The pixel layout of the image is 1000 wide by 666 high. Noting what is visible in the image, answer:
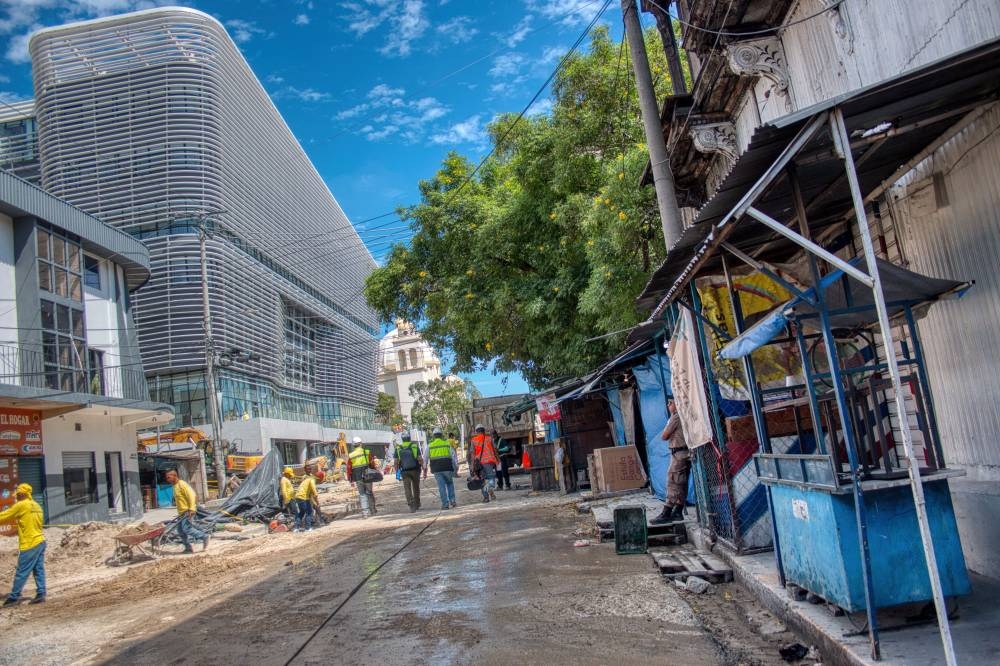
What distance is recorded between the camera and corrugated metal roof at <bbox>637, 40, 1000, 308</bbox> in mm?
3654

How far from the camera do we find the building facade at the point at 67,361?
18109 mm

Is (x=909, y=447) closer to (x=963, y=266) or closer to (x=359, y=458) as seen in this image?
(x=963, y=266)

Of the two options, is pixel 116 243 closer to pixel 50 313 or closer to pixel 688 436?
pixel 50 313

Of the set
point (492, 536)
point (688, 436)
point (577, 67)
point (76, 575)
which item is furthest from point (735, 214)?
point (76, 575)

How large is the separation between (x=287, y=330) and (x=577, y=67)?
38514 millimetres

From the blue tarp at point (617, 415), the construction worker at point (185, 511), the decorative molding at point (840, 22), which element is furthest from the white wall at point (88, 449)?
the decorative molding at point (840, 22)

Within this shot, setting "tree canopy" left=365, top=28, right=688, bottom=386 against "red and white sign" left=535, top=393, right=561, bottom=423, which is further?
"red and white sign" left=535, top=393, right=561, bottom=423

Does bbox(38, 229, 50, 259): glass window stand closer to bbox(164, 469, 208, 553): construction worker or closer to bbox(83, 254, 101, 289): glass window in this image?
bbox(83, 254, 101, 289): glass window

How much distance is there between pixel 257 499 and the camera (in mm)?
17547

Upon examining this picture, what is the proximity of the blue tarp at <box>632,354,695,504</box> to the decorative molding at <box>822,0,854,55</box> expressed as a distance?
580cm

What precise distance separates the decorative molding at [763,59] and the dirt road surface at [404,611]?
554cm

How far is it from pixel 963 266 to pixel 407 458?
43.1 ft

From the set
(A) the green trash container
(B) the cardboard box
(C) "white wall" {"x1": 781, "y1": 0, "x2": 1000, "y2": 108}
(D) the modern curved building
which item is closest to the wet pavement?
(A) the green trash container

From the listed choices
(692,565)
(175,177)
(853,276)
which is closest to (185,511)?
(692,565)
